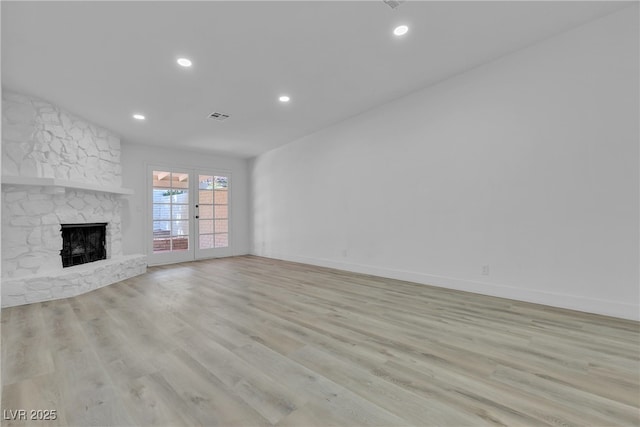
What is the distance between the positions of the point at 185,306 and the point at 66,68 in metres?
2.84

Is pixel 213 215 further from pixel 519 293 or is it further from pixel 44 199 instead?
pixel 519 293

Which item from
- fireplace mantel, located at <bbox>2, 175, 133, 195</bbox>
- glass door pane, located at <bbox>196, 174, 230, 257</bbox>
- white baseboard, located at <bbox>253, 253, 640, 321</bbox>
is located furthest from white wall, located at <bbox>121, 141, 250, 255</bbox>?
white baseboard, located at <bbox>253, 253, 640, 321</bbox>

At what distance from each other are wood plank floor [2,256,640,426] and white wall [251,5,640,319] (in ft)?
1.49

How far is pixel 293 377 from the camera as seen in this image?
5.54 feet

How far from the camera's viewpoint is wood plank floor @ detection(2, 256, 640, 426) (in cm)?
139

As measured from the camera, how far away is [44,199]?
Answer: 369 centimetres

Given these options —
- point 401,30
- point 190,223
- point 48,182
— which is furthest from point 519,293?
point 190,223

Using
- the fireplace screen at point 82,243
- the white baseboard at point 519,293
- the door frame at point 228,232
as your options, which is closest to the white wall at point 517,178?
the white baseboard at point 519,293

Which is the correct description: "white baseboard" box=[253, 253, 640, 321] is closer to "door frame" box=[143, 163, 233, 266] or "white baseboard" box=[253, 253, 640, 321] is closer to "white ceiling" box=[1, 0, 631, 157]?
"white ceiling" box=[1, 0, 631, 157]

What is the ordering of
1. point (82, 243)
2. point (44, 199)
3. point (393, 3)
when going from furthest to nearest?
1. point (82, 243)
2. point (44, 199)
3. point (393, 3)

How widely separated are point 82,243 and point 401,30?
5340 millimetres

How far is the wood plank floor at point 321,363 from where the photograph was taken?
1.39 metres

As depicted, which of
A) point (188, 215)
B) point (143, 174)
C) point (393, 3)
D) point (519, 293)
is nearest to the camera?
point (393, 3)

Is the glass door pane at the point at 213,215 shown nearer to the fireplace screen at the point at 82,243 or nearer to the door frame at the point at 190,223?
the door frame at the point at 190,223
